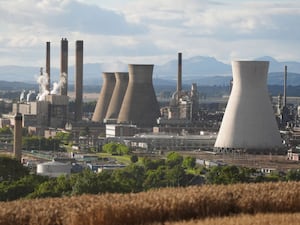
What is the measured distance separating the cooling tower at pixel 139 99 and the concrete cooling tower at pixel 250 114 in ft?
52.3

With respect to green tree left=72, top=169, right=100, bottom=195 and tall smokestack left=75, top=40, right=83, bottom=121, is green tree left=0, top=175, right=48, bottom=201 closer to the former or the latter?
green tree left=72, top=169, right=100, bottom=195

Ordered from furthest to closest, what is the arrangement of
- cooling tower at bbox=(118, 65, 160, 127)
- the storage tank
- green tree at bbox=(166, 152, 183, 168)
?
cooling tower at bbox=(118, 65, 160, 127)
green tree at bbox=(166, 152, 183, 168)
the storage tank

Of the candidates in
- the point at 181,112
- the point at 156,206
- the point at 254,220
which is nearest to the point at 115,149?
the point at 181,112

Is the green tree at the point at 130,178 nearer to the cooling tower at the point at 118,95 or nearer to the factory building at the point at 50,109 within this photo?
the factory building at the point at 50,109

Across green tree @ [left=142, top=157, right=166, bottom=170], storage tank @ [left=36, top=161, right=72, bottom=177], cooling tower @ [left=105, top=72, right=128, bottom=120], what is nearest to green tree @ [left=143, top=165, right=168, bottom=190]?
storage tank @ [left=36, top=161, right=72, bottom=177]

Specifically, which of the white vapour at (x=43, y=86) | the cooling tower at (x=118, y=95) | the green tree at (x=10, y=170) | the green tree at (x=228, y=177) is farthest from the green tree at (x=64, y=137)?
the green tree at (x=228, y=177)

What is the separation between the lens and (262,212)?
35.4 ft

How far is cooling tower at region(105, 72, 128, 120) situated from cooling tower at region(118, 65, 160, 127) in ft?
8.27

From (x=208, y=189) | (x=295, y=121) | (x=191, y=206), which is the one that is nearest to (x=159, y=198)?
(x=191, y=206)

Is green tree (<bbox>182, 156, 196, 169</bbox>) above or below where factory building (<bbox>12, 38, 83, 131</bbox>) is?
below

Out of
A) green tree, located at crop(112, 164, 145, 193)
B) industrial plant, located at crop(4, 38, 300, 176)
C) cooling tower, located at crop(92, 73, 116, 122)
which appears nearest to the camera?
green tree, located at crop(112, 164, 145, 193)

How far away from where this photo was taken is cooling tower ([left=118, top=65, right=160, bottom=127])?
5616 centimetres

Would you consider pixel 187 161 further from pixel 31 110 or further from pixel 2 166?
pixel 31 110

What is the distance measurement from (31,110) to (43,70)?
9887mm
